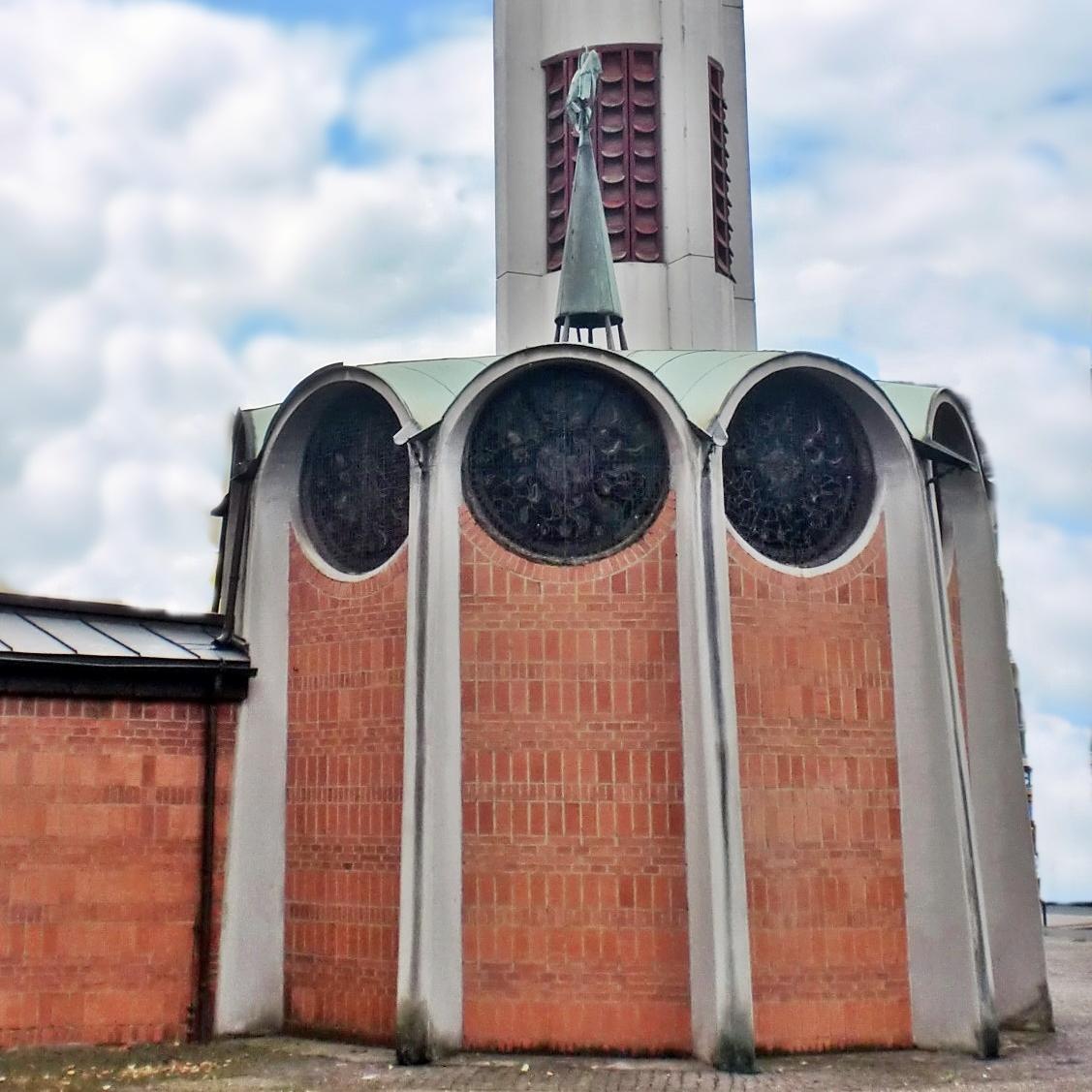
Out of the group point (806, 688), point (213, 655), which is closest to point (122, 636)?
point (213, 655)

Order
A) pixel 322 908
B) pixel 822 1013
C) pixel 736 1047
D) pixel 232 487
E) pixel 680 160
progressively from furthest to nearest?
pixel 680 160
pixel 232 487
pixel 322 908
pixel 822 1013
pixel 736 1047

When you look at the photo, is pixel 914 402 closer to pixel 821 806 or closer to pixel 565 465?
pixel 565 465

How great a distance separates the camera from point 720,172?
20.5 m

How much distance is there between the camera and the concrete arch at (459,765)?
40.2 ft

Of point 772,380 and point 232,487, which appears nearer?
point 772,380

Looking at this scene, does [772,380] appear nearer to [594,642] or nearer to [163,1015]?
[594,642]

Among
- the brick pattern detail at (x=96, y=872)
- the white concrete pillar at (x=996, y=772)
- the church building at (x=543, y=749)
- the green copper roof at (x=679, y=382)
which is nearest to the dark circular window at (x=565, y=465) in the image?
the church building at (x=543, y=749)

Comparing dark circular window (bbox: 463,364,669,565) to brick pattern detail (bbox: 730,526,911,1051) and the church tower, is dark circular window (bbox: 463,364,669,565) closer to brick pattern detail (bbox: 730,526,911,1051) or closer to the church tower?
brick pattern detail (bbox: 730,526,911,1051)

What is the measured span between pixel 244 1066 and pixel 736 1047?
418 centimetres

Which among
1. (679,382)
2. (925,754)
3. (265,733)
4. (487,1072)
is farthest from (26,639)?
(925,754)

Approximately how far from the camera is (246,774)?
1428 centimetres

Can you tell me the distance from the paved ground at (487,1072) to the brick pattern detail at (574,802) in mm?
470

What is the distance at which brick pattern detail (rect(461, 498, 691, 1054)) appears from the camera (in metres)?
12.7

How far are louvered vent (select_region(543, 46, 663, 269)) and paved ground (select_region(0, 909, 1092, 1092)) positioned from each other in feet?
35.8
